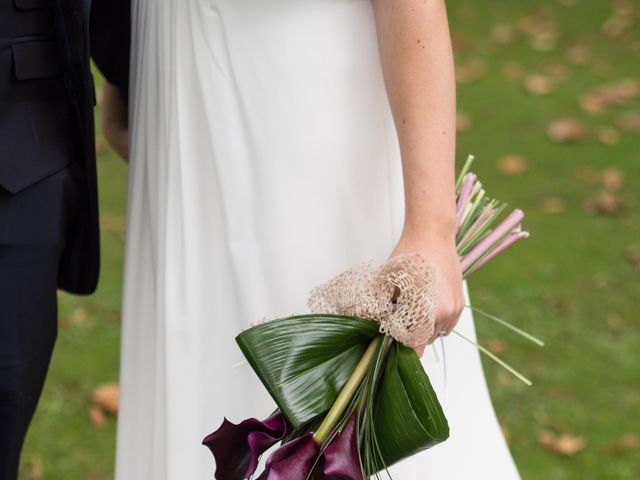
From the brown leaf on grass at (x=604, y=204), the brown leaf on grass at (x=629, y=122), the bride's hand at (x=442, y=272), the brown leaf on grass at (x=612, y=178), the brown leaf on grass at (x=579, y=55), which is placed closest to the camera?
the bride's hand at (x=442, y=272)

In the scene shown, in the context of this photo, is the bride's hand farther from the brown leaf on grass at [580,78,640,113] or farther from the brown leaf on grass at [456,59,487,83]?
the brown leaf on grass at [456,59,487,83]

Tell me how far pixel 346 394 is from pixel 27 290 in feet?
1.86

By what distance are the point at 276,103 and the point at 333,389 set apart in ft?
1.44

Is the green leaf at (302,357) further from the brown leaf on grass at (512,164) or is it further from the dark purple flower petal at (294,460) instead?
the brown leaf on grass at (512,164)

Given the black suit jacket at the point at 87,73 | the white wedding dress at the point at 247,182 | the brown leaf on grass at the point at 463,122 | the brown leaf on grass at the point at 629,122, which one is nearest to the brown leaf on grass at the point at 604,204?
the brown leaf on grass at the point at 629,122

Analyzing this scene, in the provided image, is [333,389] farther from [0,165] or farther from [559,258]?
[559,258]

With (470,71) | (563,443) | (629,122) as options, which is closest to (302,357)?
(563,443)

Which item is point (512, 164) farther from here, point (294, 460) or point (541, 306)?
point (294, 460)

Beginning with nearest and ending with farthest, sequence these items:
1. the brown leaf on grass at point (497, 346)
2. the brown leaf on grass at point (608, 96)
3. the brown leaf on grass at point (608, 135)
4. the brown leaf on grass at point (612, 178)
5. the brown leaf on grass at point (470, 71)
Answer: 1. the brown leaf on grass at point (497, 346)
2. the brown leaf on grass at point (612, 178)
3. the brown leaf on grass at point (608, 135)
4. the brown leaf on grass at point (608, 96)
5. the brown leaf on grass at point (470, 71)

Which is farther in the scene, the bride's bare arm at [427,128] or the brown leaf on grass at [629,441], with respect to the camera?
the brown leaf on grass at [629,441]

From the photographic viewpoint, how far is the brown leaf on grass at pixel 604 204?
411cm

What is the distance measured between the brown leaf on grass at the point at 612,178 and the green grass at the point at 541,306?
0.08 feet

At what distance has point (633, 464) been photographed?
279 centimetres

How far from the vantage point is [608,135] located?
4734 millimetres
